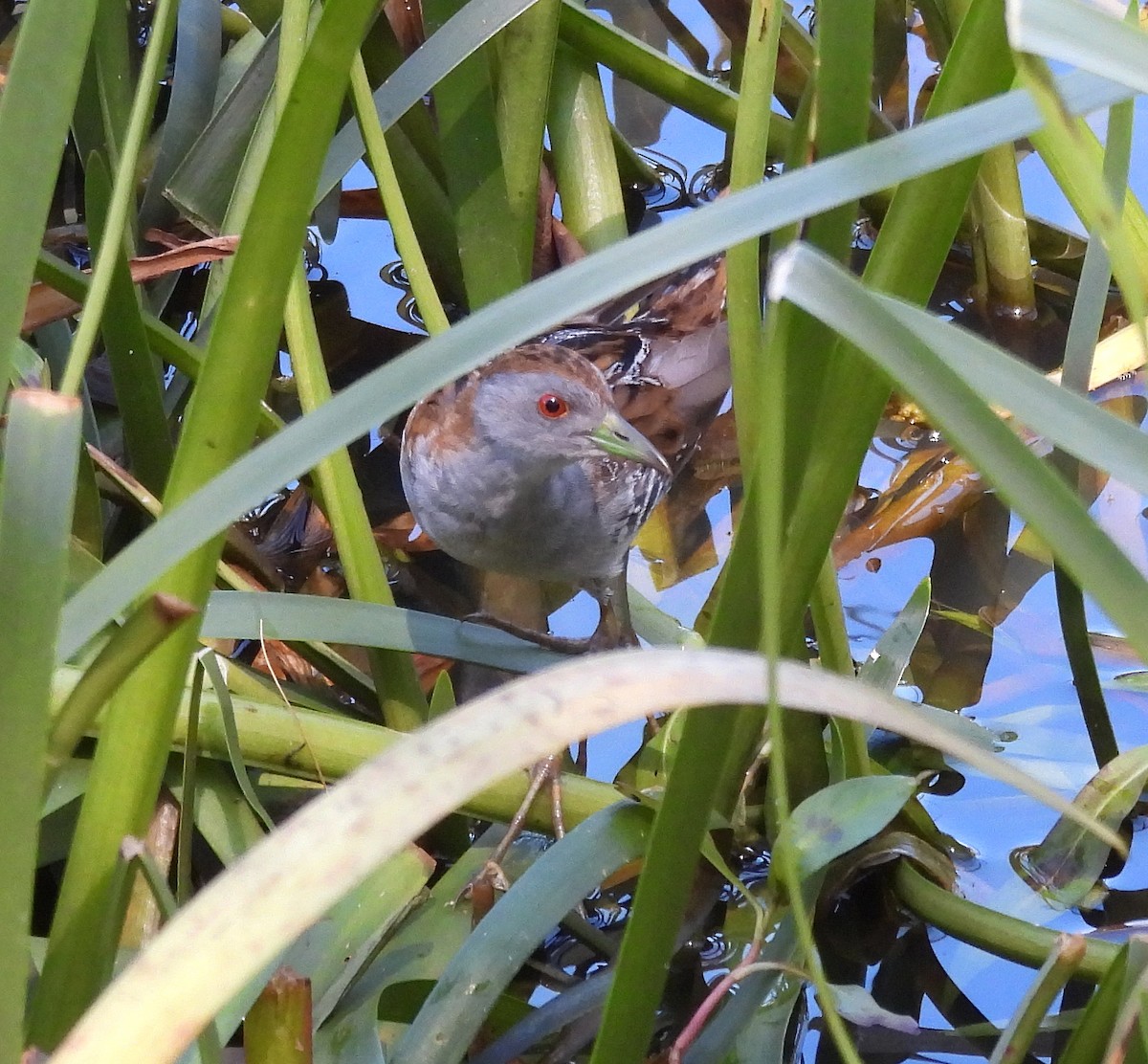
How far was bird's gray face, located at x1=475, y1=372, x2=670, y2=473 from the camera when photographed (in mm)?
1756

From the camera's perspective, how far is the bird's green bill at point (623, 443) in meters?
1.73

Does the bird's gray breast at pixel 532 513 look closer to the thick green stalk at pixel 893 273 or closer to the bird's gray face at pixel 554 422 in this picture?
the bird's gray face at pixel 554 422

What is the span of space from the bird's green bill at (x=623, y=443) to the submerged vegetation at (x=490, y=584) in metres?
0.24

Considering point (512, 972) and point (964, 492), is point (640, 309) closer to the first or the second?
point (964, 492)

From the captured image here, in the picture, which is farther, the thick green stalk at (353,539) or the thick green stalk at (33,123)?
the thick green stalk at (353,539)

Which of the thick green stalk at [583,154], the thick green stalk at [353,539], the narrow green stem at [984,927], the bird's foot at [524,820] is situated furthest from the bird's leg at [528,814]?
the thick green stalk at [583,154]

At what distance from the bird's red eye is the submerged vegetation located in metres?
0.21

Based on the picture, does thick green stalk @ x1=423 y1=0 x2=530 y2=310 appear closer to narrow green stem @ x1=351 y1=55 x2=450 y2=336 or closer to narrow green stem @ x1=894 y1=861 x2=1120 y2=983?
narrow green stem @ x1=351 y1=55 x2=450 y2=336

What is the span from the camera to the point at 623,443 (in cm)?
174

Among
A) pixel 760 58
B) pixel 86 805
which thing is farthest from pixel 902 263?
pixel 86 805

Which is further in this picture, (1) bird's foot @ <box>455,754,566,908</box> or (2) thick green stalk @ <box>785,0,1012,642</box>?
(1) bird's foot @ <box>455,754,566,908</box>

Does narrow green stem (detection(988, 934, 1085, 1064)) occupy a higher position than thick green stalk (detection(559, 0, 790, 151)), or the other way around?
thick green stalk (detection(559, 0, 790, 151))

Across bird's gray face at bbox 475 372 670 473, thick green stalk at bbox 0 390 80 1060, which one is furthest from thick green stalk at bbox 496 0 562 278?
thick green stalk at bbox 0 390 80 1060

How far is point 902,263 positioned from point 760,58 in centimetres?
46
